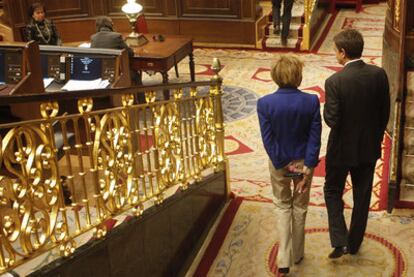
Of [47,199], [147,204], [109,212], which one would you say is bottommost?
[147,204]

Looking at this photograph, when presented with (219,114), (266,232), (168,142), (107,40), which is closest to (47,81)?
(107,40)

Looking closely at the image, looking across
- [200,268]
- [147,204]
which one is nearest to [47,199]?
[147,204]

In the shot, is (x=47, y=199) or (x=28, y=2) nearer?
(x=47, y=199)

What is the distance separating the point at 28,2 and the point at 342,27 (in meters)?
6.16

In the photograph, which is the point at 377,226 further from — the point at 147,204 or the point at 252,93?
the point at 252,93

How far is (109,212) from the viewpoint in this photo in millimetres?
3566

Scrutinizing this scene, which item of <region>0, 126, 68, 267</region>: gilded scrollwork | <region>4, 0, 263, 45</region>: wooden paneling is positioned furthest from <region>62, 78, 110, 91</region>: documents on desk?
<region>4, 0, 263, 45</region>: wooden paneling

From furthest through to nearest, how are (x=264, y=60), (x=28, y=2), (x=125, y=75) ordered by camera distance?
(x=28, y=2), (x=264, y=60), (x=125, y=75)

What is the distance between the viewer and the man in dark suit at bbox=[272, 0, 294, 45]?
10.5m

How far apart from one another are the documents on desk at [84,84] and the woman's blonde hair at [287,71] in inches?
130

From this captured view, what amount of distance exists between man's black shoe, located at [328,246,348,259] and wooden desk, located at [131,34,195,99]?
386cm

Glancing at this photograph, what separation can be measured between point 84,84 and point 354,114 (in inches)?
149

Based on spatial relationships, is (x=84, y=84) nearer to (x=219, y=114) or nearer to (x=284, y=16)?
(x=219, y=114)

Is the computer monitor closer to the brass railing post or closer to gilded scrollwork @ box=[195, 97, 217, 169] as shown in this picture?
the brass railing post
